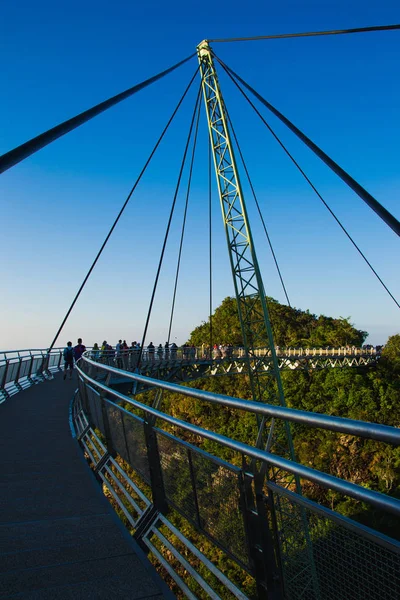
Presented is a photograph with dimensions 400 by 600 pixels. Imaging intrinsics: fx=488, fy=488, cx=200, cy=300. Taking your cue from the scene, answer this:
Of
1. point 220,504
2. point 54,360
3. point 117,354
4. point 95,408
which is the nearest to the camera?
point 220,504

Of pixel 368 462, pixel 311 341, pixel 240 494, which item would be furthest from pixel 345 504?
pixel 311 341

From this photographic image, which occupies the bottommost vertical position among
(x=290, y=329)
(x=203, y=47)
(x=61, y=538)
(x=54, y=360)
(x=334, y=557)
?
(x=61, y=538)

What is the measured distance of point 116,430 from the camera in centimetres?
475

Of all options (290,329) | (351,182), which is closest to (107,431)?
(351,182)

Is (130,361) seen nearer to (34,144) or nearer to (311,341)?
(34,144)

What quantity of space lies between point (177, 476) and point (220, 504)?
2.28 feet

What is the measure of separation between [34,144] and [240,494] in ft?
10.6

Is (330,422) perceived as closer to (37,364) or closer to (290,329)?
(37,364)

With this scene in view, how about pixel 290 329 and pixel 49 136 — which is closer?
pixel 49 136

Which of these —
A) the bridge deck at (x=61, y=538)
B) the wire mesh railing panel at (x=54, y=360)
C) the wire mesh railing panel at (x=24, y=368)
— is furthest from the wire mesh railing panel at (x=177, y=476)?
the wire mesh railing panel at (x=54, y=360)

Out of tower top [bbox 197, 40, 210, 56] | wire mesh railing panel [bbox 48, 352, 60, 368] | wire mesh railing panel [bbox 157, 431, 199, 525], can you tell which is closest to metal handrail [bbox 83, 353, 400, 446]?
wire mesh railing panel [bbox 157, 431, 199, 525]

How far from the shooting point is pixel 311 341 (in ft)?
201

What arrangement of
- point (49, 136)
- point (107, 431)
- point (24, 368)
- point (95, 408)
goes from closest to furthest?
point (49, 136)
point (107, 431)
point (95, 408)
point (24, 368)

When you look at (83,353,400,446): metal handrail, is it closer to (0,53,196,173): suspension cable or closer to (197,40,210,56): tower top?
(0,53,196,173): suspension cable
